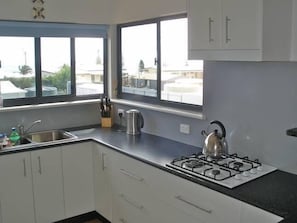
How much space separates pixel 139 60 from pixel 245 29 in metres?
1.85

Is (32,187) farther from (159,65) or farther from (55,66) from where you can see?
(159,65)

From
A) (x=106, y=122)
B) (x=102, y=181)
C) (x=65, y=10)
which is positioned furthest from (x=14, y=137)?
(x=65, y=10)

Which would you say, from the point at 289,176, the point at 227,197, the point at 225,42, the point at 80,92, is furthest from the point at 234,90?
the point at 80,92

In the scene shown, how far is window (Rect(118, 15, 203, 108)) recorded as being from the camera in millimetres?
3324

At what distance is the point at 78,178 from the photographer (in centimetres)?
354

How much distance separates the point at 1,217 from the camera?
3166 mm

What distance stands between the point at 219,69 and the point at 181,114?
22.3 inches

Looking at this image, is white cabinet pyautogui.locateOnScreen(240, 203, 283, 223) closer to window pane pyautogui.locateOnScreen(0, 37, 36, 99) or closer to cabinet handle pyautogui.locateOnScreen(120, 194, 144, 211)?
cabinet handle pyautogui.locateOnScreen(120, 194, 144, 211)

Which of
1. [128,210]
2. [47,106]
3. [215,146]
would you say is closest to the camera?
[215,146]

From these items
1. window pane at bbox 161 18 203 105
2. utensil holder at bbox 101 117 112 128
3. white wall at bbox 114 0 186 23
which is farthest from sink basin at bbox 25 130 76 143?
white wall at bbox 114 0 186 23

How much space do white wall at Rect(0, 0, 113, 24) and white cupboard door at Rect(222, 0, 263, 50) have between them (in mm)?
1980

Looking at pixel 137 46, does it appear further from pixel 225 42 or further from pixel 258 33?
pixel 258 33

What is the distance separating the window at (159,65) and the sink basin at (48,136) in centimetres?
83

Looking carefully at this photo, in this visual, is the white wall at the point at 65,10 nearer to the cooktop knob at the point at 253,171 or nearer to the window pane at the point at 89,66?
the window pane at the point at 89,66
